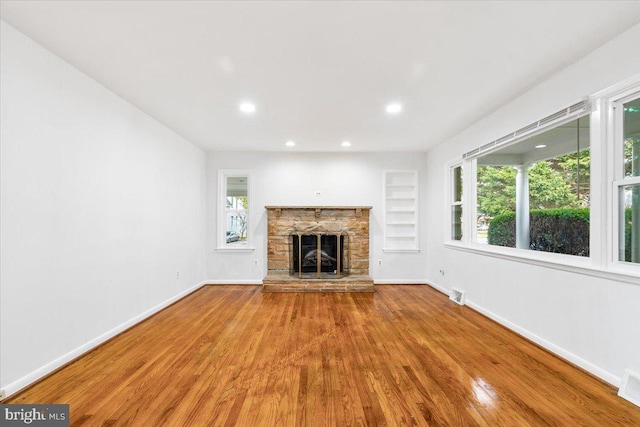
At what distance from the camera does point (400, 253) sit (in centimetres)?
538

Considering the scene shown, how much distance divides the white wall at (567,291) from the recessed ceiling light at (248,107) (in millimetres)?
2932

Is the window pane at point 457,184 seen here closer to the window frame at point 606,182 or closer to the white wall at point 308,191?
the white wall at point 308,191

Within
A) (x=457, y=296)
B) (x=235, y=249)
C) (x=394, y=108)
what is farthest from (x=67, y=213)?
(x=457, y=296)

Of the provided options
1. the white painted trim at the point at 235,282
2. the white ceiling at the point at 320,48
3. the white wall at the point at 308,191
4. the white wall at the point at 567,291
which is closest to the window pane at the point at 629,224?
the white wall at the point at 567,291

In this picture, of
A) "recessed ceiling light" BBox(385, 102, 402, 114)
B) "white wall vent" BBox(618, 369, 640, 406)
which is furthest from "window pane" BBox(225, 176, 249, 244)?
"white wall vent" BBox(618, 369, 640, 406)

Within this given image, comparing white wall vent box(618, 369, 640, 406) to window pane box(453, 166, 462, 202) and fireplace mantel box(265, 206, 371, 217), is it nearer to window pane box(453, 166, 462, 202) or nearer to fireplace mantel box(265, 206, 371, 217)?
window pane box(453, 166, 462, 202)

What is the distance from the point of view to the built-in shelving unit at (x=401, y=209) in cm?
543

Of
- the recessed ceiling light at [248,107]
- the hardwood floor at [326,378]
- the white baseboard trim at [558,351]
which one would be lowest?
the hardwood floor at [326,378]

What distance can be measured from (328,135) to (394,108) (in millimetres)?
1273

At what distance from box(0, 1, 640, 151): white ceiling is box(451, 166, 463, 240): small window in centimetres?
133

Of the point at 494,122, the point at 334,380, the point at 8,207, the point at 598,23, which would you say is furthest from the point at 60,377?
the point at 494,122

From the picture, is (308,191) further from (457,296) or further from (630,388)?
(630,388)

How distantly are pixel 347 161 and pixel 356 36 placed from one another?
3.45 m

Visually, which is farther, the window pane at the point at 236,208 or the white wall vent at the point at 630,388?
the window pane at the point at 236,208
